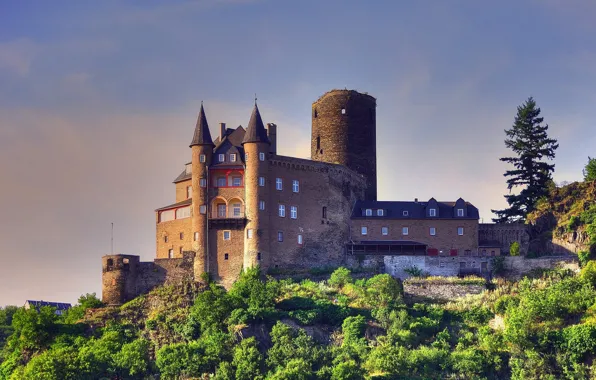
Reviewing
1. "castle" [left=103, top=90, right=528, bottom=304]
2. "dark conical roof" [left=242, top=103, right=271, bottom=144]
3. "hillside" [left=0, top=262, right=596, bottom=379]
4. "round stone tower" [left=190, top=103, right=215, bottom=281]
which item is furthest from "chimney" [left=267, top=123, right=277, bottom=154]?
"hillside" [left=0, top=262, right=596, bottom=379]

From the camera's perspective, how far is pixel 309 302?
73.6m

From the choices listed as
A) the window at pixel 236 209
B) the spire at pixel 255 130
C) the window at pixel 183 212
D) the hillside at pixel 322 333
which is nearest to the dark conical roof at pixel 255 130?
the spire at pixel 255 130

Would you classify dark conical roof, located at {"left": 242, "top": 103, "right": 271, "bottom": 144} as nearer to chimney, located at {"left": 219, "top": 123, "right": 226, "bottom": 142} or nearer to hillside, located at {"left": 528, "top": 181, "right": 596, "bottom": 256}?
chimney, located at {"left": 219, "top": 123, "right": 226, "bottom": 142}

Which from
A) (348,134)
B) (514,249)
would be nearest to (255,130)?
(348,134)

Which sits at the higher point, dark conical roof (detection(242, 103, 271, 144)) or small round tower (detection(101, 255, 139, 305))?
dark conical roof (detection(242, 103, 271, 144))

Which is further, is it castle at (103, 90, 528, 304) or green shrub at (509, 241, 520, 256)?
green shrub at (509, 241, 520, 256)

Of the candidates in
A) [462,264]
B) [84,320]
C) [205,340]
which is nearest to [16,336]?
[84,320]

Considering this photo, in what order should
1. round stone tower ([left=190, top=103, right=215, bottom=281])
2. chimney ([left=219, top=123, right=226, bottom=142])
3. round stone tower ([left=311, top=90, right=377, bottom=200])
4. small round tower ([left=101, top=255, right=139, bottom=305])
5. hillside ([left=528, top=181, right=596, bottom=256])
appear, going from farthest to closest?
round stone tower ([left=311, top=90, right=377, bottom=200])
chimney ([left=219, top=123, right=226, bottom=142])
hillside ([left=528, top=181, right=596, bottom=256])
round stone tower ([left=190, top=103, right=215, bottom=281])
small round tower ([left=101, top=255, right=139, bottom=305])

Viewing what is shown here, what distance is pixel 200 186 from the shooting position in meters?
79.1

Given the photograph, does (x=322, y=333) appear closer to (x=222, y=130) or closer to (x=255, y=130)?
(x=255, y=130)

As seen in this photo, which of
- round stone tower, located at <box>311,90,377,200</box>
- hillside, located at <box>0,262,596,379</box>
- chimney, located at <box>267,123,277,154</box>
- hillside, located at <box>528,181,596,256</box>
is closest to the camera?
hillside, located at <box>0,262,596,379</box>

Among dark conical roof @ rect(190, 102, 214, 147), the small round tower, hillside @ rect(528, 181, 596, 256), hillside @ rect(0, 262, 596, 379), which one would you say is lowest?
hillside @ rect(0, 262, 596, 379)

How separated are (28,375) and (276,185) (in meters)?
22.2

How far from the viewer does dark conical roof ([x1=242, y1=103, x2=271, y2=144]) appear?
259 feet
